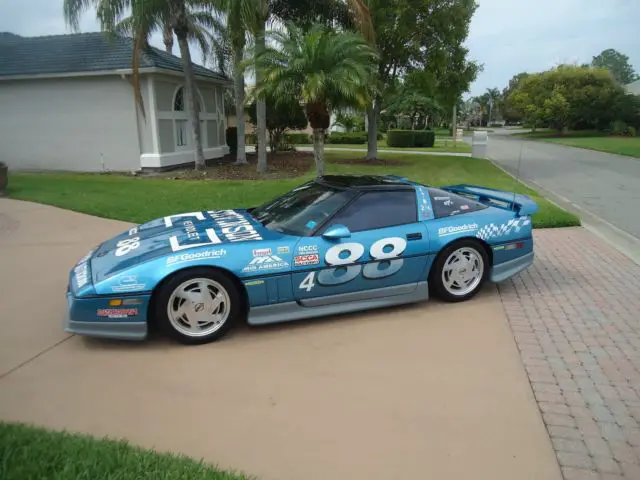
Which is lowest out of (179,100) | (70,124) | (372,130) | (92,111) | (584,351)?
(584,351)

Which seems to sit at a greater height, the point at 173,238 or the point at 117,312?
the point at 173,238

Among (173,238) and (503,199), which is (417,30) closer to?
(503,199)

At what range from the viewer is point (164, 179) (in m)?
15.1

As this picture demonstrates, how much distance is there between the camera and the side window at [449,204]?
16.0ft

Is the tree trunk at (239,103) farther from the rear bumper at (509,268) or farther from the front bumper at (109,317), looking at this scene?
the front bumper at (109,317)

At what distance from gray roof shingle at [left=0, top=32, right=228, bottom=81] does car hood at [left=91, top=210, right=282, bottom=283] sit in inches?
496

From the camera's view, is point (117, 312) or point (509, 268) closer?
point (117, 312)

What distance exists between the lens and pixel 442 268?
477 cm

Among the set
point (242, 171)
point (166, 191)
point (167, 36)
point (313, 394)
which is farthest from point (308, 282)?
point (167, 36)

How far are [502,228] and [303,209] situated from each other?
1952 millimetres

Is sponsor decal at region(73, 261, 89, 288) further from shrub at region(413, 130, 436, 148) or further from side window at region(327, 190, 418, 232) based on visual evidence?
shrub at region(413, 130, 436, 148)

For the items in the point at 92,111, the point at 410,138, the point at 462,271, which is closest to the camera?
the point at 462,271

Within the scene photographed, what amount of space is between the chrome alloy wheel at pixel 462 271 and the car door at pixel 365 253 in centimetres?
33

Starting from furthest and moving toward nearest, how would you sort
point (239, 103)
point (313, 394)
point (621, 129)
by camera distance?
point (621, 129), point (239, 103), point (313, 394)
